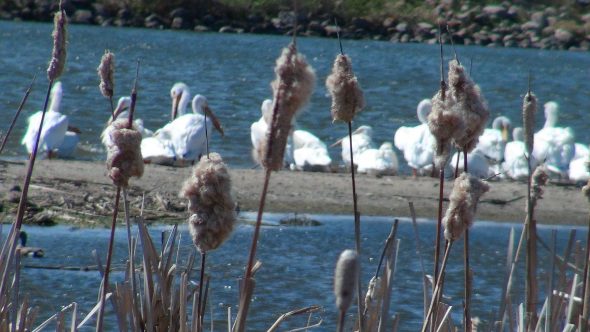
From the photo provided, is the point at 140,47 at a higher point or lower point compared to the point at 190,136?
higher

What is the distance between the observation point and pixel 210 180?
75.4 inches

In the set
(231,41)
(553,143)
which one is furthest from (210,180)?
(231,41)

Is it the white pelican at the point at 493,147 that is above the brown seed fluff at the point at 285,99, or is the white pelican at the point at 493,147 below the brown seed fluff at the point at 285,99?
above

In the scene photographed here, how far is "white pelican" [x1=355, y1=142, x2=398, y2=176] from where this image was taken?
1108cm

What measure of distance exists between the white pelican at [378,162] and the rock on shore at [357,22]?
2718cm

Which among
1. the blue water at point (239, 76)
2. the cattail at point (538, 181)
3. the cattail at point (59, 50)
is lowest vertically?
the cattail at point (538, 181)

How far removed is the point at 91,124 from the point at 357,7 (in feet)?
92.7

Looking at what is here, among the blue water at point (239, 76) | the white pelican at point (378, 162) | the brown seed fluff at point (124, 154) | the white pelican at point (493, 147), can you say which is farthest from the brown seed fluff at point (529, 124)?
the white pelican at point (493, 147)

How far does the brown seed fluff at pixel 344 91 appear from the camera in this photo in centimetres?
208

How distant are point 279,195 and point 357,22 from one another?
1234 inches

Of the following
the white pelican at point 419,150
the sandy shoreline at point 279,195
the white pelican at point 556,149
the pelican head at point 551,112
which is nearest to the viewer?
the sandy shoreline at point 279,195

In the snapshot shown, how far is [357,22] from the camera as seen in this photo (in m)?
40.1

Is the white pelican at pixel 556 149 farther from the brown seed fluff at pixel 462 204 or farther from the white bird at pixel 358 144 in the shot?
the brown seed fluff at pixel 462 204

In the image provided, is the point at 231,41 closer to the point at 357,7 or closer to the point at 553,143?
the point at 357,7
